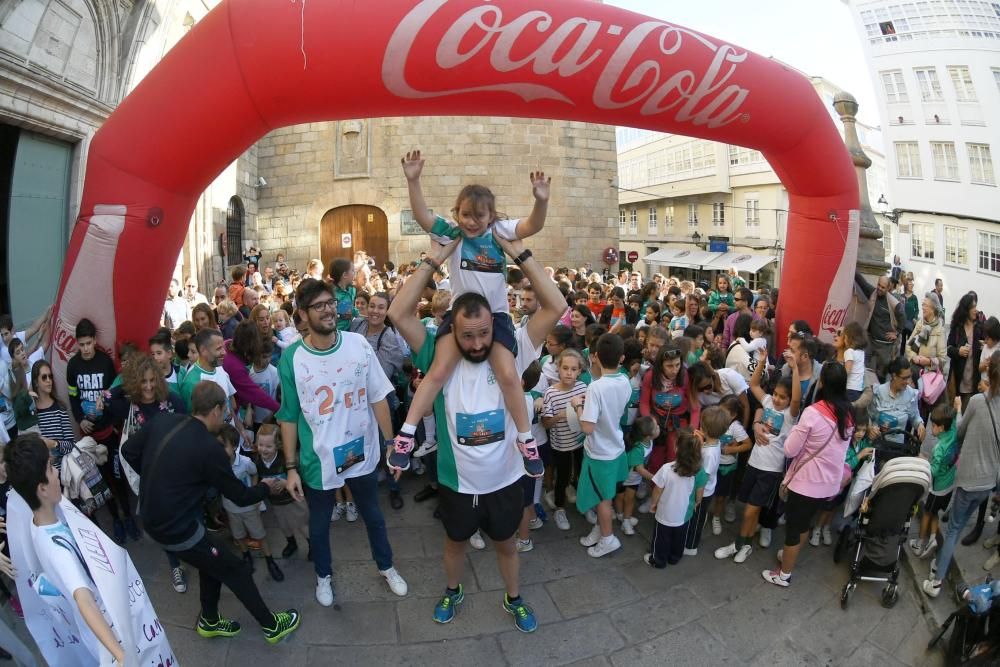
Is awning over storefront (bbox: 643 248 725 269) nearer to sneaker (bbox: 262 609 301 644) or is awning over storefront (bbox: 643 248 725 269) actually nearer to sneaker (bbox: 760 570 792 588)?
sneaker (bbox: 760 570 792 588)

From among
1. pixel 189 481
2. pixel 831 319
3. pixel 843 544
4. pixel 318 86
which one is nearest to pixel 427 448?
pixel 189 481

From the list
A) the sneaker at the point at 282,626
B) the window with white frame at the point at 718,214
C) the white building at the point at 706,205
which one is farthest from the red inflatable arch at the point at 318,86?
the window with white frame at the point at 718,214

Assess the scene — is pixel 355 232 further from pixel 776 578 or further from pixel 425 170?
pixel 776 578

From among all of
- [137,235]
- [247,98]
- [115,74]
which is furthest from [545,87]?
[115,74]

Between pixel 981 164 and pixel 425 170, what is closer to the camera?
pixel 425 170

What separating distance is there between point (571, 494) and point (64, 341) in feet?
14.2

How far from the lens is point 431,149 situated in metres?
15.9

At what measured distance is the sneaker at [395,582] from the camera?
351cm

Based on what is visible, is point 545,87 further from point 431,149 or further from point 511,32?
point 431,149

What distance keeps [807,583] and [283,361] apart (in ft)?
12.1

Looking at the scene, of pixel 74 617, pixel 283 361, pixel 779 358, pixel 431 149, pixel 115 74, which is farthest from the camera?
pixel 431 149

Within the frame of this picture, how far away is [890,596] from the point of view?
140 inches

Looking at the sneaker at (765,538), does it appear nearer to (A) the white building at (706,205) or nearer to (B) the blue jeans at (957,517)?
(B) the blue jeans at (957,517)

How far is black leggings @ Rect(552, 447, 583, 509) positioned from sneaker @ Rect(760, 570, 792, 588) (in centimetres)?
145
